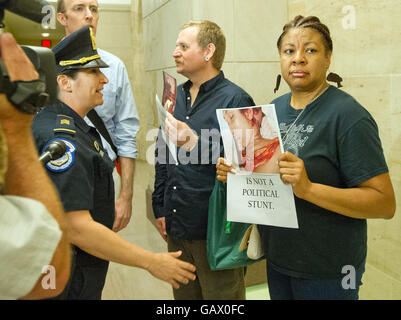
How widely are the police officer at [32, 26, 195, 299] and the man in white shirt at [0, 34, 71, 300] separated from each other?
0.40 meters

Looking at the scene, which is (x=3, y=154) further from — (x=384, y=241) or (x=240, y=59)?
(x=240, y=59)

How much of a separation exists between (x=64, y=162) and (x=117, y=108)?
1.11 meters

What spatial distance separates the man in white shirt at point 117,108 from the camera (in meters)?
2.02

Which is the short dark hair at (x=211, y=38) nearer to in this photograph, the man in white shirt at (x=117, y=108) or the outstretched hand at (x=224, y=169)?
A: the man in white shirt at (x=117, y=108)

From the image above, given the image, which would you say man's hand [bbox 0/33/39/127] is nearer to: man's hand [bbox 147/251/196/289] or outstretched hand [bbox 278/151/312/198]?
man's hand [bbox 147/251/196/289]

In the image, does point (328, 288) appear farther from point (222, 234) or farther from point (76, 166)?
point (76, 166)

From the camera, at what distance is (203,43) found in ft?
6.09

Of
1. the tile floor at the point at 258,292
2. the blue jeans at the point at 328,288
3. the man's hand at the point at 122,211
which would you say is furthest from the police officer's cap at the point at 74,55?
the tile floor at the point at 258,292

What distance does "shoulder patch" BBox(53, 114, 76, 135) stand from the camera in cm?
120

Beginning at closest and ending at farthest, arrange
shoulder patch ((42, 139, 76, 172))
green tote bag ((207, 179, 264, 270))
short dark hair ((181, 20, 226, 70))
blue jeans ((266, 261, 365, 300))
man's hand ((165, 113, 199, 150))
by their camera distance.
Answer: shoulder patch ((42, 139, 76, 172))
blue jeans ((266, 261, 365, 300))
man's hand ((165, 113, 199, 150))
green tote bag ((207, 179, 264, 270))
short dark hair ((181, 20, 226, 70))

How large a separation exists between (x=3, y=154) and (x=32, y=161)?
7 cm

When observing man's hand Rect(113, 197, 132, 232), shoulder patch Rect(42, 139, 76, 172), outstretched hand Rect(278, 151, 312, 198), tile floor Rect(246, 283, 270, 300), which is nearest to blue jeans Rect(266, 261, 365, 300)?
outstretched hand Rect(278, 151, 312, 198)

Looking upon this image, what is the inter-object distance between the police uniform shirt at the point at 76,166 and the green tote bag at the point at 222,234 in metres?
0.48

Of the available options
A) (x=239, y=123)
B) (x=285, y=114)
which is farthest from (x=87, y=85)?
(x=285, y=114)
